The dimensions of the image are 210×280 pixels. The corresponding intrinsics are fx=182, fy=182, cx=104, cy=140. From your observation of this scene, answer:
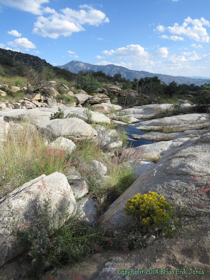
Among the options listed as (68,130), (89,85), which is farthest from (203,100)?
(89,85)

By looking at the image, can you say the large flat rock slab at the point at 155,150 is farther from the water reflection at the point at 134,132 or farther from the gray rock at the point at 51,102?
the gray rock at the point at 51,102

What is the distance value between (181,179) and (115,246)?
134 cm

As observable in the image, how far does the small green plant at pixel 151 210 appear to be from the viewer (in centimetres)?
230

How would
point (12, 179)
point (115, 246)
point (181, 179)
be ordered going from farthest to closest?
point (12, 179), point (181, 179), point (115, 246)

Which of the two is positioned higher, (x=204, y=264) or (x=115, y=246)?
(x=204, y=264)

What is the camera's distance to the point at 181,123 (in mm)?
11719

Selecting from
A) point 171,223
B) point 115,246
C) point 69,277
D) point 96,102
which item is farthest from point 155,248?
point 96,102

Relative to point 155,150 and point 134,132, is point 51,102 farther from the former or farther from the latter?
point 155,150

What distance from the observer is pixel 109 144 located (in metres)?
6.91

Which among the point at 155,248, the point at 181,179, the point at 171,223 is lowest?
the point at 155,248

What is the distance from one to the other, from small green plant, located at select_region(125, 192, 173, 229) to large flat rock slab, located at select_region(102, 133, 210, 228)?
0.20 meters

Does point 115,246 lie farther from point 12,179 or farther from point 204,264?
point 12,179

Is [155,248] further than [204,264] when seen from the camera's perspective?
Yes

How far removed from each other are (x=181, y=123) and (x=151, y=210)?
10443 mm
